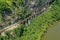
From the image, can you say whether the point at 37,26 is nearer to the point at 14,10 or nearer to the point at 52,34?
the point at 52,34

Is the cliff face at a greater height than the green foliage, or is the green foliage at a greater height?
the cliff face

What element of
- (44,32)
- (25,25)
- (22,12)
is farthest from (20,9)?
(44,32)

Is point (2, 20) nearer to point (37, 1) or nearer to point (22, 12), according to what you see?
point (22, 12)

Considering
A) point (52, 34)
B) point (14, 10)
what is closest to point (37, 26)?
point (52, 34)

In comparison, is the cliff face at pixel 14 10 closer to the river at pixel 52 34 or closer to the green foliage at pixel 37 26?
the green foliage at pixel 37 26

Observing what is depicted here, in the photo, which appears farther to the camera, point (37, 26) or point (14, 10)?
point (14, 10)

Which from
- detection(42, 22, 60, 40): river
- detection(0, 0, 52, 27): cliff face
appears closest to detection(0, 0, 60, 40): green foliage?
detection(0, 0, 52, 27): cliff face

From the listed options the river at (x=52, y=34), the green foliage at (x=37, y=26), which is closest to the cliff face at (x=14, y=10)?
the green foliage at (x=37, y=26)

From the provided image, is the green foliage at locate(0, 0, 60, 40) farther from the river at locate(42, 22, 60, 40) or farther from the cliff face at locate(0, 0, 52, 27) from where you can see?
the river at locate(42, 22, 60, 40)
